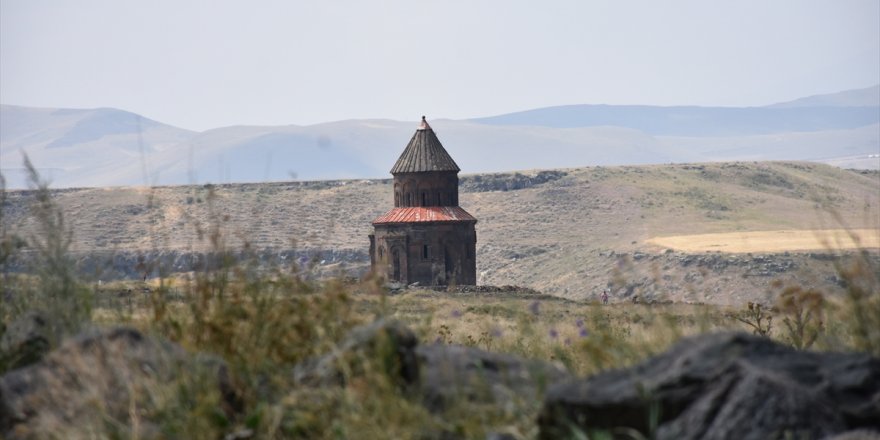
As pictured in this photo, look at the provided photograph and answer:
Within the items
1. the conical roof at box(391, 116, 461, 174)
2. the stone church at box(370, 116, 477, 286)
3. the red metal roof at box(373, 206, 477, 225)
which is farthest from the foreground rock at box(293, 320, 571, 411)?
the conical roof at box(391, 116, 461, 174)

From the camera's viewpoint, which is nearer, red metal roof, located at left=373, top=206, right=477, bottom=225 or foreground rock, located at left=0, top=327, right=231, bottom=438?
foreground rock, located at left=0, top=327, right=231, bottom=438

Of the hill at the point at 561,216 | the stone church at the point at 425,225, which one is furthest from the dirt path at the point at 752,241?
the stone church at the point at 425,225

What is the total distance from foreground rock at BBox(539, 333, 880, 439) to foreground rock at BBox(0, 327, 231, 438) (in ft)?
7.04

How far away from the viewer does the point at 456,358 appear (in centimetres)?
732

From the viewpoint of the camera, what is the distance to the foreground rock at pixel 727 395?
576cm

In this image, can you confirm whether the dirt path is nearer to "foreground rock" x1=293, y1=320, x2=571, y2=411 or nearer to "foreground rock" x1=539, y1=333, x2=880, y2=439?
"foreground rock" x1=293, y1=320, x2=571, y2=411

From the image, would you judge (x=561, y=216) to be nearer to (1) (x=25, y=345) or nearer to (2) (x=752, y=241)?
(2) (x=752, y=241)

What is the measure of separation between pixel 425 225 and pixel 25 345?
1646 inches

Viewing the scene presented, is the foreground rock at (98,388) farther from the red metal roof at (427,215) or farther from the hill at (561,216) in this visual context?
the hill at (561,216)

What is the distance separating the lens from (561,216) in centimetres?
11838

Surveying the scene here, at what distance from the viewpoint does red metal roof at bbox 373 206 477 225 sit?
5003cm

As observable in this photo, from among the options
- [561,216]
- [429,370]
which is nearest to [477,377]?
[429,370]

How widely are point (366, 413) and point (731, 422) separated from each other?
1.93 meters

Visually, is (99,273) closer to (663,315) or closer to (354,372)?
(354,372)
